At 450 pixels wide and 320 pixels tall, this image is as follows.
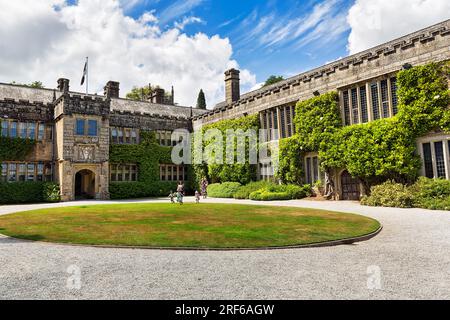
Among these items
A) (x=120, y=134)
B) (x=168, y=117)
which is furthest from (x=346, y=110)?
(x=120, y=134)

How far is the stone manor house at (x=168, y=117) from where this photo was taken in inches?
729

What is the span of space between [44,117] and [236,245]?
1058 inches

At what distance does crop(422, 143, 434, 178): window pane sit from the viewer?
17.6 m

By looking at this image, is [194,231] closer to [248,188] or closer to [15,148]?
[248,188]

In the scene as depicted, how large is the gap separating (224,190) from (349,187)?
34.4 feet

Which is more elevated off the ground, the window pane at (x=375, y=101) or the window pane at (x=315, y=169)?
the window pane at (x=375, y=101)

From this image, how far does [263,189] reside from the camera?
79.5 ft

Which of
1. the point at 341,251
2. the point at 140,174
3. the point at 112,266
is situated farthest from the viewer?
the point at 140,174

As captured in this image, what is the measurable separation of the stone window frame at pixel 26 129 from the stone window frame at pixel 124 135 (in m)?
5.31

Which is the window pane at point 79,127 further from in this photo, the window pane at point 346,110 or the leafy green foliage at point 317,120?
the window pane at point 346,110

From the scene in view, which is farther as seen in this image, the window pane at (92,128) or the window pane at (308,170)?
the window pane at (92,128)

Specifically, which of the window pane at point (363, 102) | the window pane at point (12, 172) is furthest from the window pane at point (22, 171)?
the window pane at point (363, 102)
